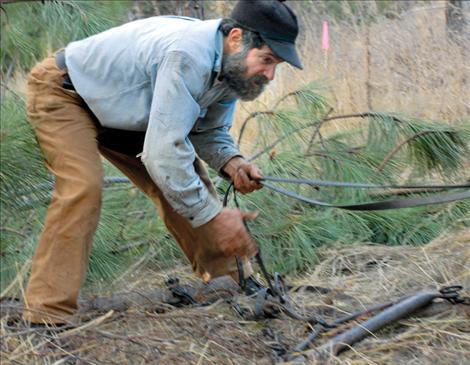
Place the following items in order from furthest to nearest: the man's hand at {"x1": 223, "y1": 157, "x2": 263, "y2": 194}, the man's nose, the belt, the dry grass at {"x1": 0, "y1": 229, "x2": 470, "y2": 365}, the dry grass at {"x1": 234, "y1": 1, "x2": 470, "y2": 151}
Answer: the dry grass at {"x1": 234, "y1": 1, "x2": 470, "y2": 151}
the man's hand at {"x1": 223, "y1": 157, "x2": 263, "y2": 194}
the belt
the man's nose
the dry grass at {"x1": 0, "y1": 229, "x2": 470, "y2": 365}

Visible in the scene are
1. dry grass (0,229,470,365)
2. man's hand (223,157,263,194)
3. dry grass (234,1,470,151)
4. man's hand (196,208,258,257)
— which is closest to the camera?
dry grass (0,229,470,365)

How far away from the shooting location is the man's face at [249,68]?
2.81 m

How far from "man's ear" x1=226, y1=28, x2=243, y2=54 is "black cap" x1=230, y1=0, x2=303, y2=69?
0.09 ft

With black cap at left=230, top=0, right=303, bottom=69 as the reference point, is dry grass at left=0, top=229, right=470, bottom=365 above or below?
below

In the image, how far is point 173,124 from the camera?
2.63m

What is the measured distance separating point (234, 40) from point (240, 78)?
12 centimetres

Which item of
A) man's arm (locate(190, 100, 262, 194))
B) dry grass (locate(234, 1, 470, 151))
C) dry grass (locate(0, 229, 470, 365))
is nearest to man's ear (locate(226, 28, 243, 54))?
man's arm (locate(190, 100, 262, 194))

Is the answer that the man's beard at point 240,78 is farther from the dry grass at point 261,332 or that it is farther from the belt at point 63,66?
the dry grass at point 261,332

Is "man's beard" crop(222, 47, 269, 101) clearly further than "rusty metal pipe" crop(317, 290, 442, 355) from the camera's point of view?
Yes

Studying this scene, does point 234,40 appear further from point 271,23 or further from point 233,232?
point 233,232

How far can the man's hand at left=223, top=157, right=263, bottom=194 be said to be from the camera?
3178mm

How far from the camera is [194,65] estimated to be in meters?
2.68

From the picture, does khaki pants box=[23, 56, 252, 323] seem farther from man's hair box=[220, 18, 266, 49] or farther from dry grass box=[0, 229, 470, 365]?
man's hair box=[220, 18, 266, 49]

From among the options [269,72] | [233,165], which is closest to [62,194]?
[233,165]
